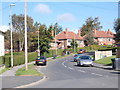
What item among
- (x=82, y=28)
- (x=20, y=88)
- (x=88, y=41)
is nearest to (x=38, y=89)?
(x=20, y=88)

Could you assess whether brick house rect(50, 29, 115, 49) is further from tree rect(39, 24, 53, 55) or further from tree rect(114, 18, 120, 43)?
tree rect(114, 18, 120, 43)

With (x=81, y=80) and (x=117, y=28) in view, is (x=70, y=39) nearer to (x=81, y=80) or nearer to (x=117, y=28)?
(x=117, y=28)

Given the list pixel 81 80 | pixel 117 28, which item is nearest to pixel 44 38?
pixel 117 28

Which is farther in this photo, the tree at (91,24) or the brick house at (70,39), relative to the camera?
the tree at (91,24)

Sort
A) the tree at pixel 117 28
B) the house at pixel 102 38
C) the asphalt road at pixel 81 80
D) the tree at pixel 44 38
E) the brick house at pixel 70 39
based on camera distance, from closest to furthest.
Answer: the asphalt road at pixel 81 80 → the tree at pixel 117 28 → the tree at pixel 44 38 → the brick house at pixel 70 39 → the house at pixel 102 38

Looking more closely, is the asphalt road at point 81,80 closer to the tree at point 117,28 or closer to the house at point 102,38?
the tree at point 117,28

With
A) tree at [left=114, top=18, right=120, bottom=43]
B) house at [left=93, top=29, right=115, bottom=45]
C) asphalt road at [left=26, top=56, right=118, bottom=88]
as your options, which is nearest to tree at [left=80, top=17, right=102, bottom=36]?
house at [left=93, top=29, right=115, bottom=45]

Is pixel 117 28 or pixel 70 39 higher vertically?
pixel 117 28

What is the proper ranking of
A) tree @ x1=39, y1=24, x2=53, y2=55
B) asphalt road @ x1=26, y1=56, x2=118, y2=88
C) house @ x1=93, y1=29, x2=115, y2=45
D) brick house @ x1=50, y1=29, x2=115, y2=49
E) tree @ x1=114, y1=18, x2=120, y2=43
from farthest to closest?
house @ x1=93, y1=29, x2=115, y2=45
brick house @ x1=50, y1=29, x2=115, y2=49
tree @ x1=39, y1=24, x2=53, y2=55
tree @ x1=114, y1=18, x2=120, y2=43
asphalt road @ x1=26, y1=56, x2=118, y2=88

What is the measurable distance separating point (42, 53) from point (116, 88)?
50786mm

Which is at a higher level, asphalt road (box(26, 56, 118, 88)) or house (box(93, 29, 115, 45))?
house (box(93, 29, 115, 45))

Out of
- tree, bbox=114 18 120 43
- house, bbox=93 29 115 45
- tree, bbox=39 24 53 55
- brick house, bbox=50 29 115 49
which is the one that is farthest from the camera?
house, bbox=93 29 115 45

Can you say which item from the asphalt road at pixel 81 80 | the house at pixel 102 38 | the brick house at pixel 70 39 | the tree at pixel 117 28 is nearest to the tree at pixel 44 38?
the tree at pixel 117 28

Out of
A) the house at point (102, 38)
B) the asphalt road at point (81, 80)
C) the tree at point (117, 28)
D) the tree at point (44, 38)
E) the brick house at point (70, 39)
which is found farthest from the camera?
the house at point (102, 38)
